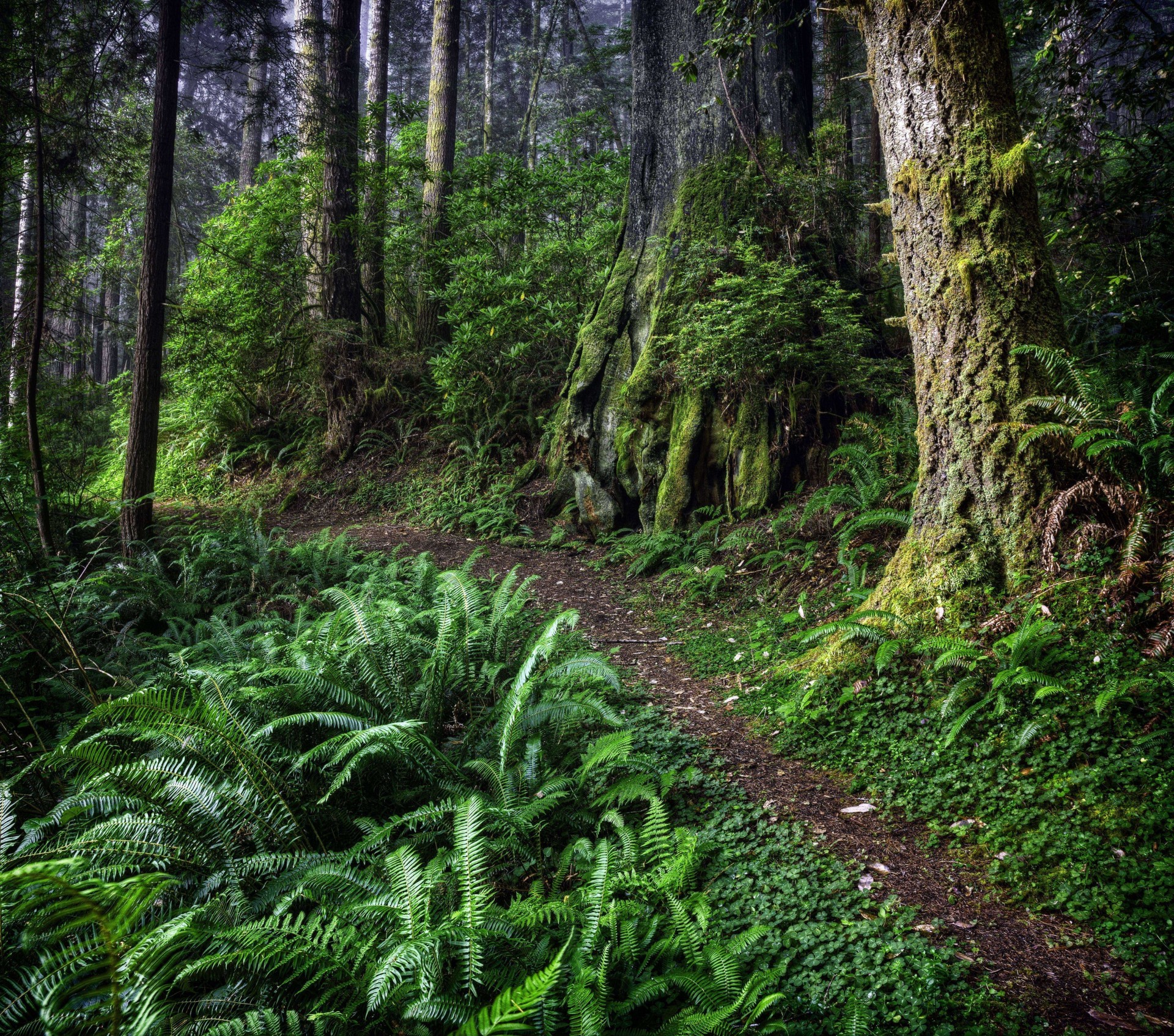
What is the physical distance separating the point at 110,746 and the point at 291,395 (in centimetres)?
1115

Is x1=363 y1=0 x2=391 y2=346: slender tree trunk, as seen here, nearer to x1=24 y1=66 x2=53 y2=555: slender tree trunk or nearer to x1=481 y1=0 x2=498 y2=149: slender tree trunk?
x1=24 y1=66 x2=53 y2=555: slender tree trunk

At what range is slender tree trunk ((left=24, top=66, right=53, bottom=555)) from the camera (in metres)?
6.10

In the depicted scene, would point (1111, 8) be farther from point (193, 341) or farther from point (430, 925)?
point (193, 341)

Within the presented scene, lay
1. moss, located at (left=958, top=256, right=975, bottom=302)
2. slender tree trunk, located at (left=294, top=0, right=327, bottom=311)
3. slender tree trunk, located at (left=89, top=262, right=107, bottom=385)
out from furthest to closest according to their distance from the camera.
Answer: slender tree trunk, located at (left=89, top=262, right=107, bottom=385) → slender tree trunk, located at (left=294, top=0, right=327, bottom=311) → moss, located at (left=958, top=256, right=975, bottom=302)

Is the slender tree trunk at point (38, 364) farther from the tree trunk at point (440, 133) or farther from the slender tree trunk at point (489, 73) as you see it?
the slender tree trunk at point (489, 73)

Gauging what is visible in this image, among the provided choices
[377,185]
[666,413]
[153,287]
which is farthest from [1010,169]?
[377,185]

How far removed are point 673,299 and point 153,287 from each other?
5433 mm

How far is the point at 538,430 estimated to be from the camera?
33.3 feet

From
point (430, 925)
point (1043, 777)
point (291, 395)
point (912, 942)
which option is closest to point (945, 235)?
point (1043, 777)

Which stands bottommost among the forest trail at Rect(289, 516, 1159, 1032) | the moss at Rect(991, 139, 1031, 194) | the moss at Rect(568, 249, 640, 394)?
the forest trail at Rect(289, 516, 1159, 1032)

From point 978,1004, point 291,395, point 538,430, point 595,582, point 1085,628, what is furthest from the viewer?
point 291,395

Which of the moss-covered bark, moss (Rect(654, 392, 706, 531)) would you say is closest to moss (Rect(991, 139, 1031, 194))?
the moss-covered bark

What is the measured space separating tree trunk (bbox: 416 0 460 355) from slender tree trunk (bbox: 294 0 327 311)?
1839mm

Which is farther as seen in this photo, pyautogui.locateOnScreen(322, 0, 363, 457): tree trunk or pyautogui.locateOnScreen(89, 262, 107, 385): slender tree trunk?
pyautogui.locateOnScreen(89, 262, 107, 385): slender tree trunk
